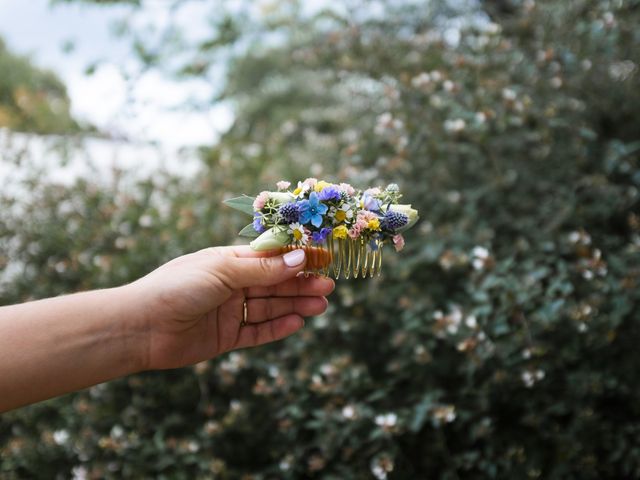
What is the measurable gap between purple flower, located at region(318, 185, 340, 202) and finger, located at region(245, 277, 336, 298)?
0.92 ft

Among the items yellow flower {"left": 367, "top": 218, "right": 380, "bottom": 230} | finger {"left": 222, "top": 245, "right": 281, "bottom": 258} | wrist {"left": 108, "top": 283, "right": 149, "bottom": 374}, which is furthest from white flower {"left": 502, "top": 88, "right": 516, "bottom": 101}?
wrist {"left": 108, "top": 283, "right": 149, "bottom": 374}

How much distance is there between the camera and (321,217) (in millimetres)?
1360

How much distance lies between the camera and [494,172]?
2850 millimetres

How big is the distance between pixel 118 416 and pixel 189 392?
31 centimetres

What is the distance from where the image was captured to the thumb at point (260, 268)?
54.9 inches

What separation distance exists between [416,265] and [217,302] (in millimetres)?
1373

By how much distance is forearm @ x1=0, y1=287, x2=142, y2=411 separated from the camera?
1.38 metres

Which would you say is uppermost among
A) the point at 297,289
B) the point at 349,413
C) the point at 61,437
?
the point at 297,289

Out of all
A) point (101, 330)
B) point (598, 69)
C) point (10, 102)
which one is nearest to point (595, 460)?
point (101, 330)

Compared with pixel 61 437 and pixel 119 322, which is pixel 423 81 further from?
pixel 61 437

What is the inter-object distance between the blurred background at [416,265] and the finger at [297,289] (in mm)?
631

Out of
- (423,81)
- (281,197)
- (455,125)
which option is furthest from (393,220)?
(423,81)

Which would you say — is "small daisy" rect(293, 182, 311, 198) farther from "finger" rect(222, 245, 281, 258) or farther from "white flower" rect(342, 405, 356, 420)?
"white flower" rect(342, 405, 356, 420)

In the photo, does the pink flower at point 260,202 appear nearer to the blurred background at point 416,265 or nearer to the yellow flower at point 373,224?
the yellow flower at point 373,224
